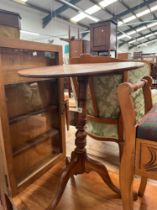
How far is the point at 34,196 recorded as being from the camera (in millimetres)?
1233

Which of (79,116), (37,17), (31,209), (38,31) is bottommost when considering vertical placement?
(31,209)

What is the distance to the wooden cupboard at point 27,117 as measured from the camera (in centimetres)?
111

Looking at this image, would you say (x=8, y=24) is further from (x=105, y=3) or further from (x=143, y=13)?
(x=143, y=13)

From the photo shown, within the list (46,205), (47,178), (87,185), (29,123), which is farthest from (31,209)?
(29,123)

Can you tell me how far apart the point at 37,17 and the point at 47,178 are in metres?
6.67

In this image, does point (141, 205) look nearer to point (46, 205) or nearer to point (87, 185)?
point (87, 185)

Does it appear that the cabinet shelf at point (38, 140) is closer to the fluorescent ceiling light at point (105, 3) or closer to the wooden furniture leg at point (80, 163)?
the wooden furniture leg at point (80, 163)

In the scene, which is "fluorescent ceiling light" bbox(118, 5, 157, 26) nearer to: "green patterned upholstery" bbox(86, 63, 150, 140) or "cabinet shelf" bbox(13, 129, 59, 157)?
"green patterned upholstery" bbox(86, 63, 150, 140)

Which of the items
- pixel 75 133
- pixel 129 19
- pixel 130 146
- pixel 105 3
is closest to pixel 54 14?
pixel 105 3

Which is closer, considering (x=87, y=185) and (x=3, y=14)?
(x=3, y=14)

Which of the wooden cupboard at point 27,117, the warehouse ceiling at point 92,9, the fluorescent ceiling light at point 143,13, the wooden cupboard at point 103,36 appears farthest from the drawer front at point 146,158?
the fluorescent ceiling light at point 143,13

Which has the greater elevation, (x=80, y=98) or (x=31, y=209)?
(x=80, y=98)

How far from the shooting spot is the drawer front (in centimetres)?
72

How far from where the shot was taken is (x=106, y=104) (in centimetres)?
140
